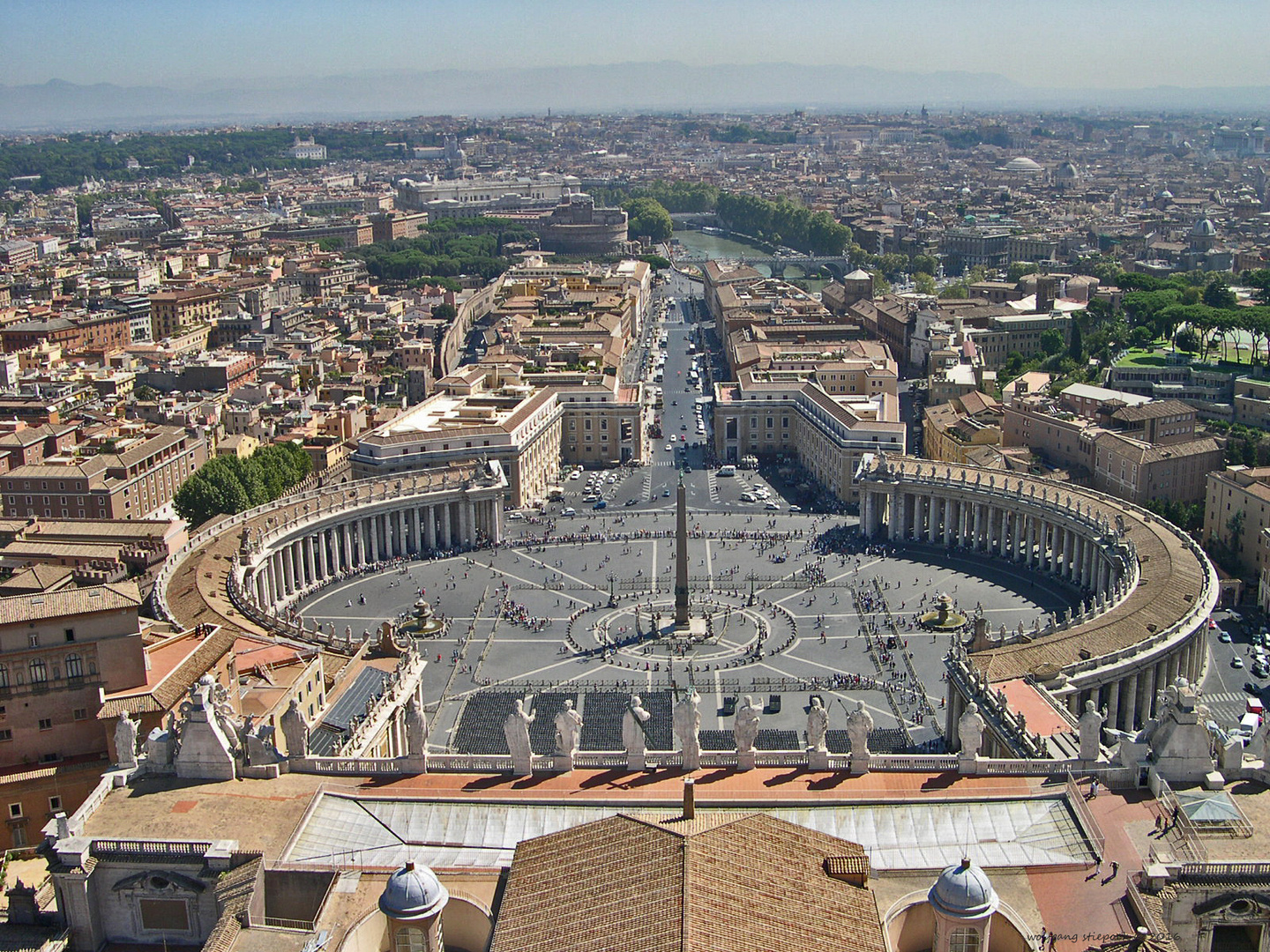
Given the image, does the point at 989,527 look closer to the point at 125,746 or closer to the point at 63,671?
the point at 63,671

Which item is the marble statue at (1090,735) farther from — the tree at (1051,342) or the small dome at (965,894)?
the tree at (1051,342)

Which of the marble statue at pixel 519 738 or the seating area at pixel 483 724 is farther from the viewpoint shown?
the seating area at pixel 483 724

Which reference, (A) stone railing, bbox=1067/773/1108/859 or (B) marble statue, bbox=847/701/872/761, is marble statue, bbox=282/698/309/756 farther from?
(A) stone railing, bbox=1067/773/1108/859

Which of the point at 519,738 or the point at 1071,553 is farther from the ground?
the point at 519,738

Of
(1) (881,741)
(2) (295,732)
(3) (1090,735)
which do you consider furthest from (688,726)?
(1) (881,741)

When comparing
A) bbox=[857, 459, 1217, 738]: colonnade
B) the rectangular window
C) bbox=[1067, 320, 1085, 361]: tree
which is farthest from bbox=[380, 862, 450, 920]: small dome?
bbox=[1067, 320, 1085, 361]: tree

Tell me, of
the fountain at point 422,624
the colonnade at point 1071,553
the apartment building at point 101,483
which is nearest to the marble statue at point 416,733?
the colonnade at point 1071,553

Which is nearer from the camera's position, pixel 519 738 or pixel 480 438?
pixel 519 738
